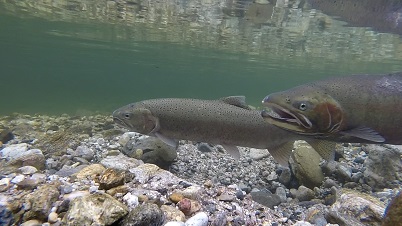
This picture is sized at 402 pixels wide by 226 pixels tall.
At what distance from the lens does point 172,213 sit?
3182 millimetres

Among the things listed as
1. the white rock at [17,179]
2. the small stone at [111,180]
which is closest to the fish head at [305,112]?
the small stone at [111,180]

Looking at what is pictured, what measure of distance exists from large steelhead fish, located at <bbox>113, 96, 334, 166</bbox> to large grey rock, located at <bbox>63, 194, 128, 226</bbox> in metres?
2.57

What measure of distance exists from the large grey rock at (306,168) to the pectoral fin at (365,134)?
235 centimetres

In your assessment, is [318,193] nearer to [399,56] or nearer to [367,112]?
[367,112]

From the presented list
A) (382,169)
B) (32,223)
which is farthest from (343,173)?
(32,223)

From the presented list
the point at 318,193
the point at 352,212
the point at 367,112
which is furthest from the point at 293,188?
the point at 367,112

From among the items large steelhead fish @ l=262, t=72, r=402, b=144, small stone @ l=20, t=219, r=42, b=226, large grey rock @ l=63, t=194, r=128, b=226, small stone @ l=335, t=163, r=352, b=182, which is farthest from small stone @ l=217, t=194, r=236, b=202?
small stone @ l=335, t=163, r=352, b=182

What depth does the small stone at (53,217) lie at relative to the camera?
3001 millimetres

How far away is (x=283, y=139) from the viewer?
514cm

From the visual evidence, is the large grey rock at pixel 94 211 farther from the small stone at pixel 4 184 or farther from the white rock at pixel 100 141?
the white rock at pixel 100 141

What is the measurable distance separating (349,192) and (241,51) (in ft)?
90.8

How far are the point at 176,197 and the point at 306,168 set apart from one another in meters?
3.30

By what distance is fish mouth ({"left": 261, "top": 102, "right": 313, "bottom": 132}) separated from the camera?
3.54 metres

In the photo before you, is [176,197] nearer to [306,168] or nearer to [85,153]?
[306,168]
